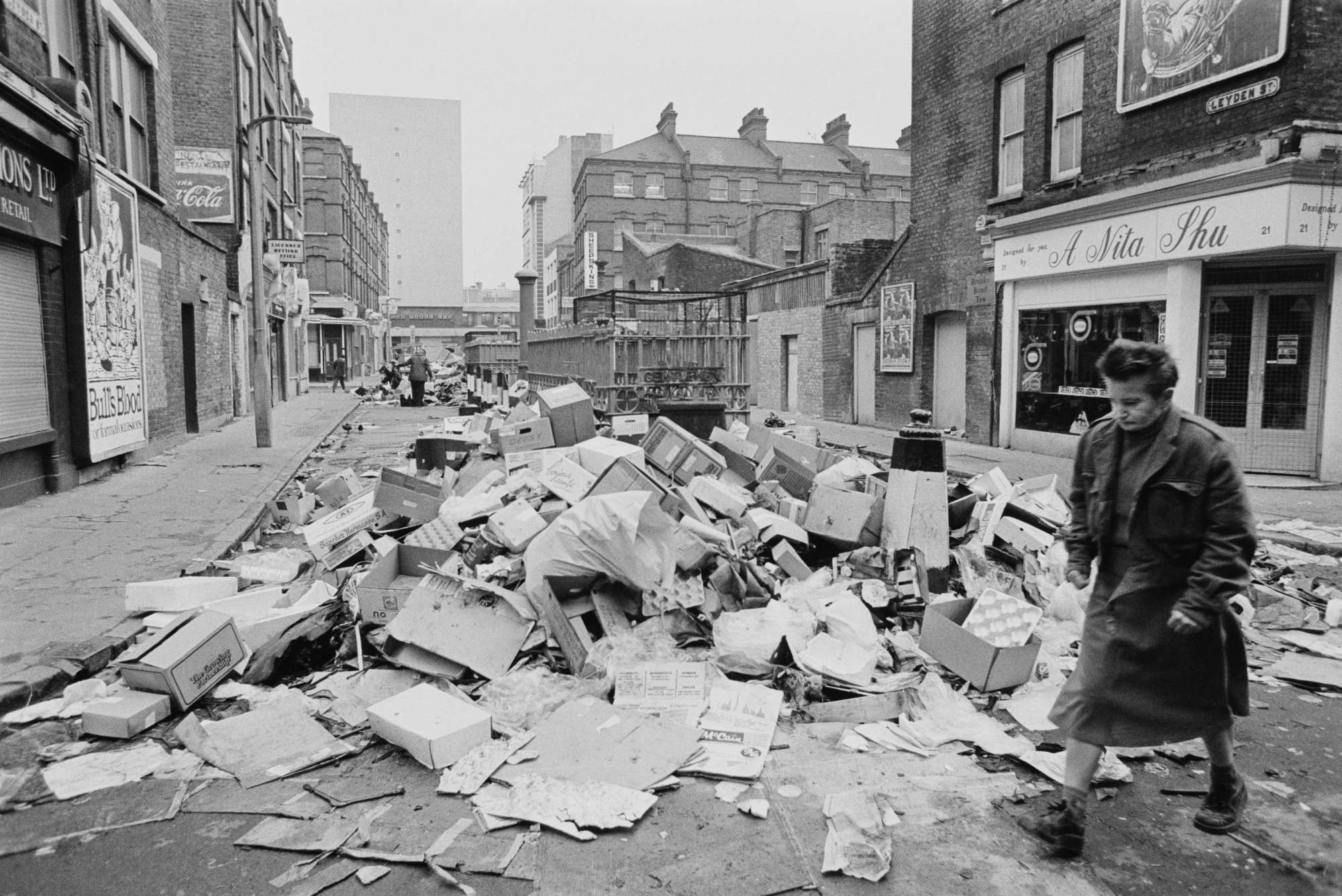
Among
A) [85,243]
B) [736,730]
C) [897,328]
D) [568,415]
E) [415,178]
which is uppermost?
[415,178]

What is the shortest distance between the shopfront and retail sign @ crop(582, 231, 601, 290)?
46052mm

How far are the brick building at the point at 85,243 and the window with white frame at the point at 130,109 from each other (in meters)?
0.03

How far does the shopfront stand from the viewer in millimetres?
11039

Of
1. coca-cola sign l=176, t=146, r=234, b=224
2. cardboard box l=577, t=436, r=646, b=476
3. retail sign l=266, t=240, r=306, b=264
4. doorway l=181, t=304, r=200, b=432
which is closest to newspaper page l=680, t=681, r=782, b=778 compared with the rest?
cardboard box l=577, t=436, r=646, b=476

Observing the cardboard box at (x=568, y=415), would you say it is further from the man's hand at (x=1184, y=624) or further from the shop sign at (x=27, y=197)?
the man's hand at (x=1184, y=624)

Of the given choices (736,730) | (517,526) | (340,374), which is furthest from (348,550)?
(340,374)

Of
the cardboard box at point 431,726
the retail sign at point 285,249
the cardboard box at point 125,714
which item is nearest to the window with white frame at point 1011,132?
the cardboard box at point 431,726

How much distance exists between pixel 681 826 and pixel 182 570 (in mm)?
4847

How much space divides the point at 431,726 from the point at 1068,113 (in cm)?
1473

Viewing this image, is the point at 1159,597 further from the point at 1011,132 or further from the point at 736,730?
the point at 1011,132

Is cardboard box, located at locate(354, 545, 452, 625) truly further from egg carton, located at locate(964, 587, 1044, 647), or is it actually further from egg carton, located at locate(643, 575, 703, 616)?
egg carton, located at locate(964, 587, 1044, 647)

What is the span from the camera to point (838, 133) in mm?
65000

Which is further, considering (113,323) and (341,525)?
(113,323)

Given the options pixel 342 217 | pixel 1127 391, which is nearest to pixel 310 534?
pixel 1127 391
